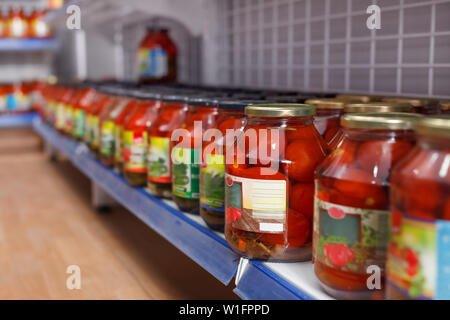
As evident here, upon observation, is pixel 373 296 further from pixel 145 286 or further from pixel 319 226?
pixel 145 286

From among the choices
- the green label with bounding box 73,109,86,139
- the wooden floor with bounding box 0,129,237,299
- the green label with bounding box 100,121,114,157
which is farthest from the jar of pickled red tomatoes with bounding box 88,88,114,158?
the wooden floor with bounding box 0,129,237,299

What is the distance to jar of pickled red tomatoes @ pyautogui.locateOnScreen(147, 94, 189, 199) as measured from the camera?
138 cm

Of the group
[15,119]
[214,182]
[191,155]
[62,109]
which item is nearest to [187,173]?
[191,155]

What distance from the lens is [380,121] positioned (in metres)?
0.68

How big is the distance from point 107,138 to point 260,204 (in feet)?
3.87

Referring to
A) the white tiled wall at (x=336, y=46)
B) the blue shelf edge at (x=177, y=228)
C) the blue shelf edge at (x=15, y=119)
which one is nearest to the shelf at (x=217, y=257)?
the blue shelf edge at (x=177, y=228)

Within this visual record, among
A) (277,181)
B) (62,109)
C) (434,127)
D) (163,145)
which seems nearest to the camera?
(434,127)

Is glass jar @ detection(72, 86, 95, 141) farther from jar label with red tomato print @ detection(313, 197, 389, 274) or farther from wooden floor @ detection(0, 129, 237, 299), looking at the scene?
jar label with red tomato print @ detection(313, 197, 389, 274)

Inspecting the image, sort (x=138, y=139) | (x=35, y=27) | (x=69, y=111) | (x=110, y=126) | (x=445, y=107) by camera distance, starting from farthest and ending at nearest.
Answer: (x=35, y=27) < (x=69, y=111) < (x=110, y=126) < (x=138, y=139) < (x=445, y=107)

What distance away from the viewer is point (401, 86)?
147cm

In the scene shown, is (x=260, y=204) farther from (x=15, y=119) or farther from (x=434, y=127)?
(x=15, y=119)

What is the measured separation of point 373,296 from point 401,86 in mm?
905

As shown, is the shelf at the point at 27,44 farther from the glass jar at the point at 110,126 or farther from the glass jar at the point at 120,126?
the glass jar at the point at 120,126

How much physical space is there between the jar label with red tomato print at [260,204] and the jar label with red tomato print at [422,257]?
261 millimetres
